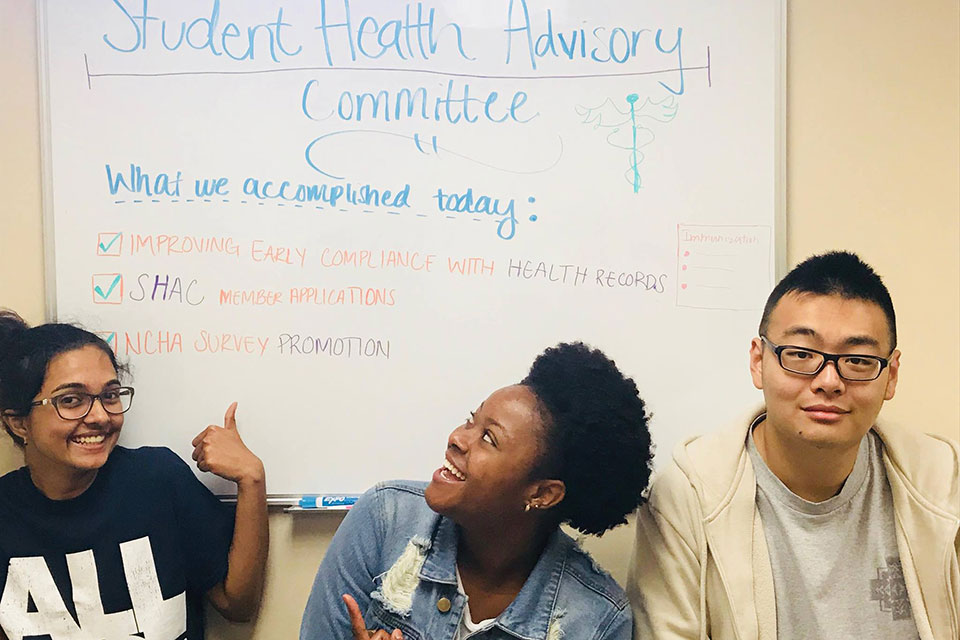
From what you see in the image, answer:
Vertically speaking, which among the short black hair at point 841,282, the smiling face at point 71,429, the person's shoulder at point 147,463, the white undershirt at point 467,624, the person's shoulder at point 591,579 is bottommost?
the white undershirt at point 467,624

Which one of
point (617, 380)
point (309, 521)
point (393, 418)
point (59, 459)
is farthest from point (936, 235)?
point (59, 459)

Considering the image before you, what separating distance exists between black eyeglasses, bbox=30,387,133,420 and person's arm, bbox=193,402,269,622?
0.18 m

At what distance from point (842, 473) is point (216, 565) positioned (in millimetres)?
1241

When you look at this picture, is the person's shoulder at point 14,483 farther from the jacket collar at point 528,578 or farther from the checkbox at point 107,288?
the jacket collar at point 528,578

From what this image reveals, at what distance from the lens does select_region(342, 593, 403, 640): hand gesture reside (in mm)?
1269

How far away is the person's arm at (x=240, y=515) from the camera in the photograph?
1.56m

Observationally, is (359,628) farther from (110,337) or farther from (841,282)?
(841,282)

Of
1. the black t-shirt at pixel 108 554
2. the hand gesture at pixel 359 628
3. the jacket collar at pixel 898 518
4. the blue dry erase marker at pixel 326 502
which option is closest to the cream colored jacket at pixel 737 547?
the jacket collar at pixel 898 518

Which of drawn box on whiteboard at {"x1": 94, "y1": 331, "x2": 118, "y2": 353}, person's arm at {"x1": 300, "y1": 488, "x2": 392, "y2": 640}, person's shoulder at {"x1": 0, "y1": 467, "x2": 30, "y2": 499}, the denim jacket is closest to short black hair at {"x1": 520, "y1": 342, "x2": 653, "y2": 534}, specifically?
the denim jacket

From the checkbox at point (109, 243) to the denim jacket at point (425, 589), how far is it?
76 cm

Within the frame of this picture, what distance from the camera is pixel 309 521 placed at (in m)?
1.65

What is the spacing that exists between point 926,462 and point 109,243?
167 cm

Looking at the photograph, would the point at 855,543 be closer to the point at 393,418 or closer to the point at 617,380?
the point at 617,380

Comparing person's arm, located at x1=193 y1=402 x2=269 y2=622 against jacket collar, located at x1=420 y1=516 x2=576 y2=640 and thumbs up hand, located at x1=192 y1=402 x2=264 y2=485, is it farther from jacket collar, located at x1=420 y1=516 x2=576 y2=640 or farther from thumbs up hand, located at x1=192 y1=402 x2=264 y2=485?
jacket collar, located at x1=420 y1=516 x2=576 y2=640
